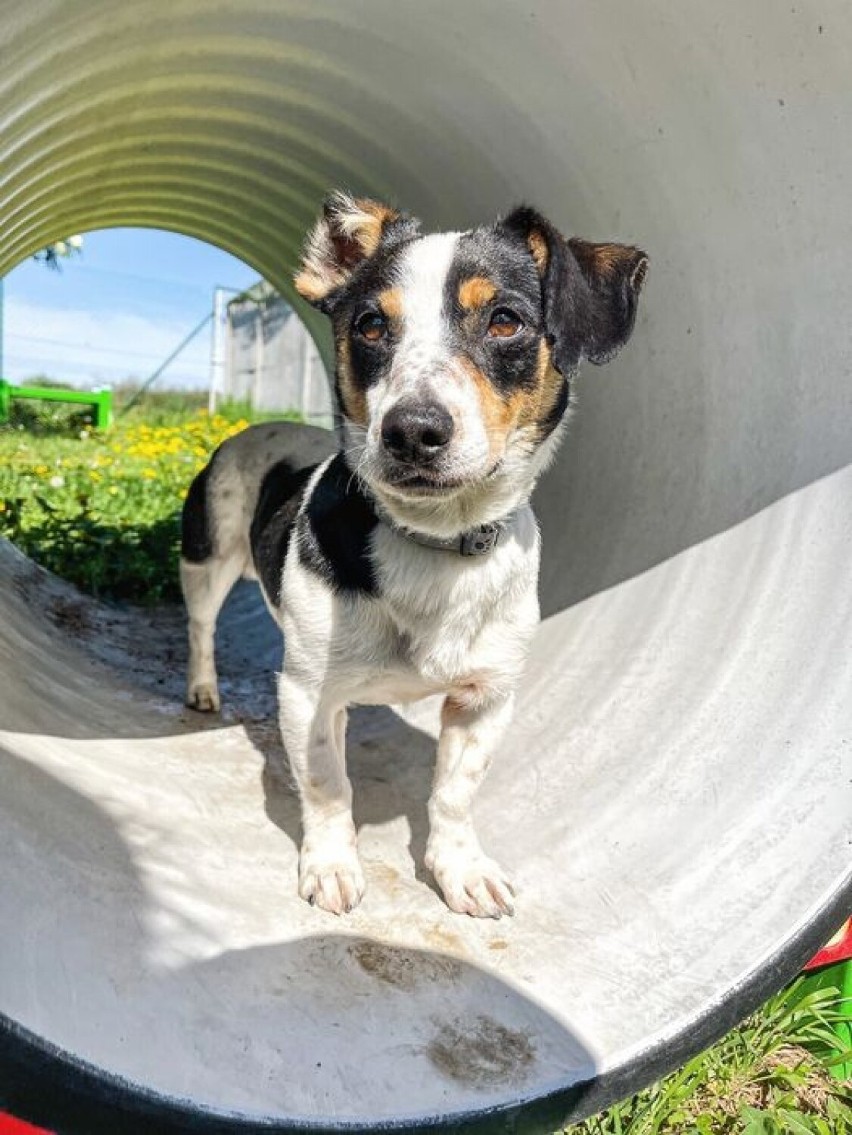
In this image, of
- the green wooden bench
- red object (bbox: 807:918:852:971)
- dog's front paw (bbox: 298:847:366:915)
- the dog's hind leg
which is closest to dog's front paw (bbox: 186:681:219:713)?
the dog's hind leg

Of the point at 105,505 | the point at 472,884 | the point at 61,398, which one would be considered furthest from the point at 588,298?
the point at 61,398

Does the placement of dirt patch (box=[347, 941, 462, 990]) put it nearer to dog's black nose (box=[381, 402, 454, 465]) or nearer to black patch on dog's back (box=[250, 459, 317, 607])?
black patch on dog's back (box=[250, 459, 317, 607])

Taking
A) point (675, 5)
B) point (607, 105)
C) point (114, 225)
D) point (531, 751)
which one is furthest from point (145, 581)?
point (675, 5)

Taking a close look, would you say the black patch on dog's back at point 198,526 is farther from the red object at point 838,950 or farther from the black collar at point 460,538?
the red object at point 838,950

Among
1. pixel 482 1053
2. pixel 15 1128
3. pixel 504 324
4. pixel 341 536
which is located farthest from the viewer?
pixel 341 536

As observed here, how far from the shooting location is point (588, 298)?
266cm

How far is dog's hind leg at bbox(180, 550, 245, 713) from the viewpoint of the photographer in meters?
4.43

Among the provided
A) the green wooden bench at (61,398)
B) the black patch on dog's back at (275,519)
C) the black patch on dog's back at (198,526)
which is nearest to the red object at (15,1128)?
the black patch on dog's back at (275,519)

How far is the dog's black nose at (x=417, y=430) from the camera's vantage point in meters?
2.25

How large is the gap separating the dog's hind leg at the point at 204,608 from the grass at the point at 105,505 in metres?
1.91

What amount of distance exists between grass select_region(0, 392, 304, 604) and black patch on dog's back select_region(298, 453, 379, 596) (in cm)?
357

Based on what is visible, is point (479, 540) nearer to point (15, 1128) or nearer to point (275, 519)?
point (275, 519)

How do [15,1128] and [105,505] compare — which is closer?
[15,1128]

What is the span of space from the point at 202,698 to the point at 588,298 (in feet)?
8.45
